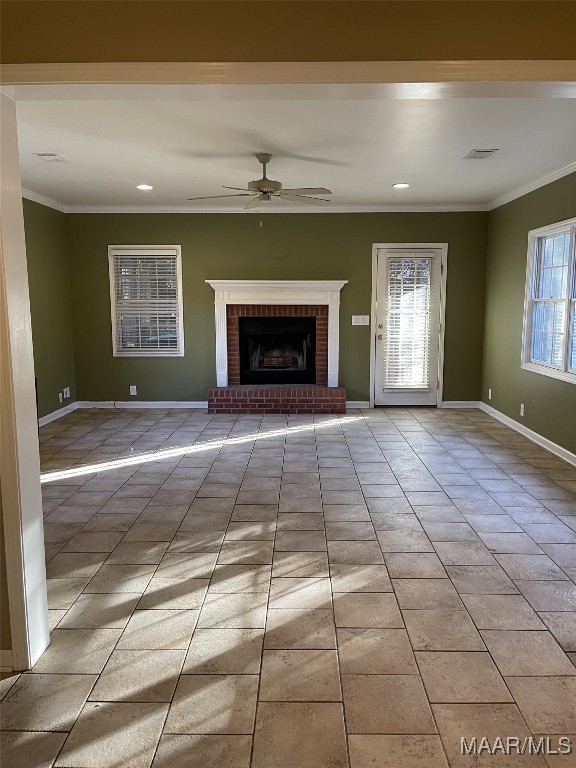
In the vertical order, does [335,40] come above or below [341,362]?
above

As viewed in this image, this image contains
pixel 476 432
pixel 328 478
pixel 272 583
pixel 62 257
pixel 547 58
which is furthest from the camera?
pixel 62 257

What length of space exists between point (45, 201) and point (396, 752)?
21.2ft

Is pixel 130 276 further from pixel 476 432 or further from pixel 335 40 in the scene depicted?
pixel 335 40

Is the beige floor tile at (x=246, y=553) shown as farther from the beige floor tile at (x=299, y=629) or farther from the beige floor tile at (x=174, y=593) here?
the beige floor tile at (x=299, y=629)

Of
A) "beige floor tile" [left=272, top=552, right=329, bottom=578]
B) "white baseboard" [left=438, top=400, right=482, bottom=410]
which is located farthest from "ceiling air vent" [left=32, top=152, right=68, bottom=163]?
"white baseboard" [left=438, top=400, right=482, bottom=410]

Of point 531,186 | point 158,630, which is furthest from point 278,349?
point 158,630

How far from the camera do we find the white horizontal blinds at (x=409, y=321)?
6879 mm

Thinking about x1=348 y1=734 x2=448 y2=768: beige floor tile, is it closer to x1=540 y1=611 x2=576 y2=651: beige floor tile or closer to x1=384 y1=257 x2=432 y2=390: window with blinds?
x1=540 y1=611 x2=576 y2=651: beige floor tile

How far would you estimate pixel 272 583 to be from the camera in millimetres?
2709

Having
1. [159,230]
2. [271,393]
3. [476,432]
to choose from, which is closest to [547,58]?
[476,432]

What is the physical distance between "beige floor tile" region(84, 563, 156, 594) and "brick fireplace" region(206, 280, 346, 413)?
3955 millimetres

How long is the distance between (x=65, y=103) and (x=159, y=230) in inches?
145

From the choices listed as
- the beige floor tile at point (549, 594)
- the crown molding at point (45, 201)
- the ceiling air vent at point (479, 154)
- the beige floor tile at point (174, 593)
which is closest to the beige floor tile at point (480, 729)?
the beige floor tile at point (549, 594)

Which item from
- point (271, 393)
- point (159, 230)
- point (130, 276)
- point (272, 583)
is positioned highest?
point (159, 230)
